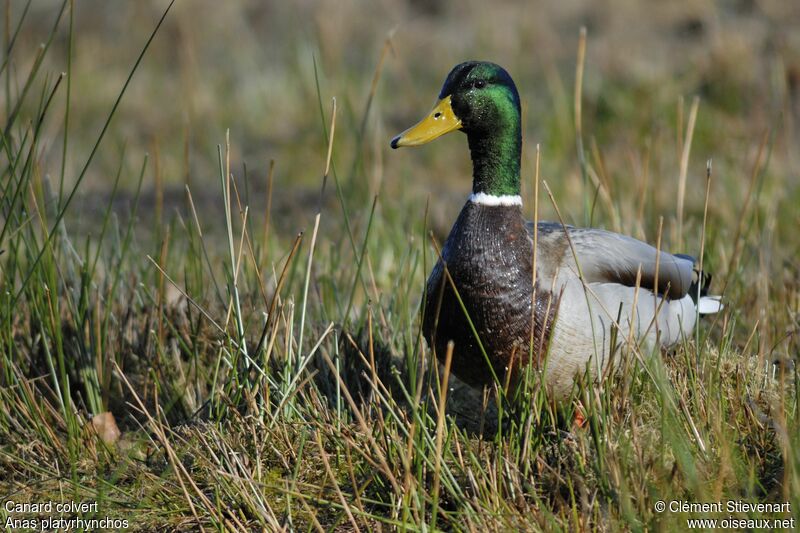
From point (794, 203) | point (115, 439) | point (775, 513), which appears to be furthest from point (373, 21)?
point (775, 513)

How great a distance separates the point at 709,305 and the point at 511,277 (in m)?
0.91

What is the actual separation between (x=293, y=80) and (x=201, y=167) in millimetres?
1588

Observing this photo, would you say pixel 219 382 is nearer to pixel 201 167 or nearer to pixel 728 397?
pixel 728 397

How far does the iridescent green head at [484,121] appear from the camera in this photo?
3.09m

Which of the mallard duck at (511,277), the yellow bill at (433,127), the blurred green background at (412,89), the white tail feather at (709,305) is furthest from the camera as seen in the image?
the blurred green background at (412,89)

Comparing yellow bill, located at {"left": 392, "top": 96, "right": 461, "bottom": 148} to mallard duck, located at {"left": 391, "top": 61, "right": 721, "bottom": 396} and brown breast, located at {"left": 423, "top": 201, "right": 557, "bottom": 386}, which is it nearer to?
mallard duck, located at {"left": 391, "top": 61, "right": 721, "bottom": 396}

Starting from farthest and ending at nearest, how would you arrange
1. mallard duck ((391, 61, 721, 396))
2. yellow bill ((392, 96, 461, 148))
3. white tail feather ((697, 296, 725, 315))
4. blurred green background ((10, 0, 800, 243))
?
blurred green background ((10, 0, 800, 243))
white tail feather ((697, 296, 725, 315))
yellow bill ((392, 96, 461, 148))
mallard duck ((391, 61, 721, 396))

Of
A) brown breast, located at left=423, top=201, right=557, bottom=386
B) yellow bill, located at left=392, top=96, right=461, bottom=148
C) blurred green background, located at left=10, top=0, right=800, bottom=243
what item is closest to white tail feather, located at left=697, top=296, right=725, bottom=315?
blurred green background, located at left=10, top=0, right=800, bottom=243

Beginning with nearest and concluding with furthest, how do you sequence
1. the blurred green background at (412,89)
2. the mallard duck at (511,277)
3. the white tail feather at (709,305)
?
the mallard duck at (511,277) < the white tail feather at (709,305) < the blurred green background at (412,89)

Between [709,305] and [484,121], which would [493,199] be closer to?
[484,121]

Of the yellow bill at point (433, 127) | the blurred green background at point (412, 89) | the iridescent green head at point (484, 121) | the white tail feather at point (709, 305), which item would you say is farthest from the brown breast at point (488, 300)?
the blurred green background at point (412, 89)

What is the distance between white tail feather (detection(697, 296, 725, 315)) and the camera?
343cm

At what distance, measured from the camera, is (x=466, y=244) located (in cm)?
306

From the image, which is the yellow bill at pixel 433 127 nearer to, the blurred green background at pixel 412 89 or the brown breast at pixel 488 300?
the brown breast at pixel 488 300
